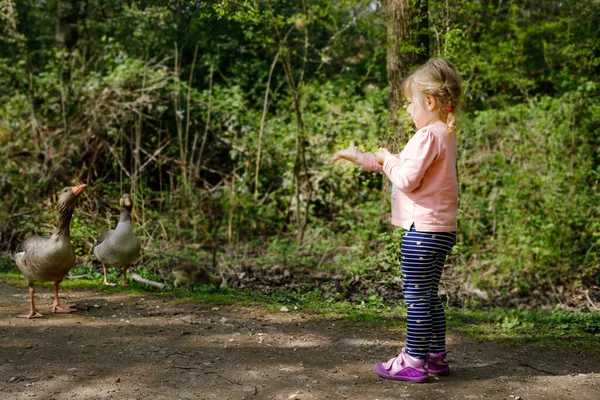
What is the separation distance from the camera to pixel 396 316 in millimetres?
5945

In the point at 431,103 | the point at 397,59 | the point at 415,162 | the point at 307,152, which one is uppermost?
the point at 397,59

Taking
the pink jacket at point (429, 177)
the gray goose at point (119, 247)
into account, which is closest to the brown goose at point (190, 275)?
the gray goose at point (119, 247)

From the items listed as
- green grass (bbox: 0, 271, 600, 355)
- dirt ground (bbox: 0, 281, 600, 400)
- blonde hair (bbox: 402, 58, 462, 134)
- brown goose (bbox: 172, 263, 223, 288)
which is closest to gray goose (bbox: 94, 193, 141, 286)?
green grass (bbox: 0, 271, 600, 355)

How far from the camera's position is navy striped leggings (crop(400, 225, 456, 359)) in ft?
13.0

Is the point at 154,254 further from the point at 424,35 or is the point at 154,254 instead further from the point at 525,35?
the point at 525,35

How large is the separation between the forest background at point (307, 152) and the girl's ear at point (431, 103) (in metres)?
3.16

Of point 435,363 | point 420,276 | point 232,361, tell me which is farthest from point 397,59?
point 232,361

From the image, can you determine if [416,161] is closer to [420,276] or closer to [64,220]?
[420,276]

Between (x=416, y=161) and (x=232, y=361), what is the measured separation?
6.16 ft

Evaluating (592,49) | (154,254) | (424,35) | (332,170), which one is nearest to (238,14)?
(424,35)

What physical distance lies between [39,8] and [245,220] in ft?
29.5

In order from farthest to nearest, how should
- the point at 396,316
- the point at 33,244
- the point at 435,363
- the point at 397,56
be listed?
the point at 397,56 < the point at 396,316 < the point at 33,244 < the point at 435,363

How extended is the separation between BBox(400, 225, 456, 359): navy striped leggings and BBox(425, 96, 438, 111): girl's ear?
2.45 ft

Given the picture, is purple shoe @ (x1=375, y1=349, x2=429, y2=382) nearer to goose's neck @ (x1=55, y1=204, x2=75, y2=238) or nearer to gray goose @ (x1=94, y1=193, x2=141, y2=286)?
goose's neck @ (x1=55, y1=204, x2=75, y2=238)
